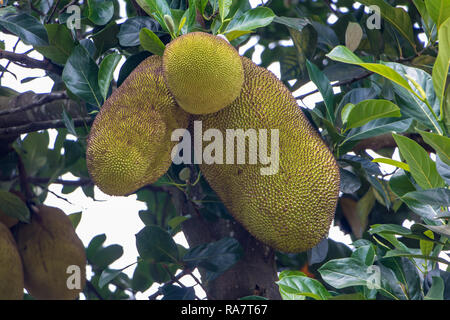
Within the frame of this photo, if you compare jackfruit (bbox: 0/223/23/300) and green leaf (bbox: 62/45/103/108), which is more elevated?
green leaf (bbox: 62/45/103/108)

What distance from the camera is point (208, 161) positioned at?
1.29 metres

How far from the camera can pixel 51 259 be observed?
167cm

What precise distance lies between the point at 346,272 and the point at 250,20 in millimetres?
568

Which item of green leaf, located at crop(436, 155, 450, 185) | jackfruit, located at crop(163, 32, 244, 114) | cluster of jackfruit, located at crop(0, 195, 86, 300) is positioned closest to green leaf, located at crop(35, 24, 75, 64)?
jackfruit, located at crop(163, 32, 244, 114)

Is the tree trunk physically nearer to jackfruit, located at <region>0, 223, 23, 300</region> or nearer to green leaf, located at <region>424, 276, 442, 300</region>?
jackfruit, located at <region>0, 223, 23, 300</region>

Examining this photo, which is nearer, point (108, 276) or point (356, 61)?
point (356, 61)

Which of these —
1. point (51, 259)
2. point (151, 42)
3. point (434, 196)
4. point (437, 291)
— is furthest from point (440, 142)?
point (51, 259)

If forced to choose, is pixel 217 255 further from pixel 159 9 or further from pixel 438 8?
pixel 438 8

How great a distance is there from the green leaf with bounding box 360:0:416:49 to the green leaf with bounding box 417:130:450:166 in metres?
0.56

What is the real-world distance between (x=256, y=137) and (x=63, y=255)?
0.75 m

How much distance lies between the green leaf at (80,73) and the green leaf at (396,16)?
0.66 meters

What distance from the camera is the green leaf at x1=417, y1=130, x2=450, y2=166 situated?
0.91 m
